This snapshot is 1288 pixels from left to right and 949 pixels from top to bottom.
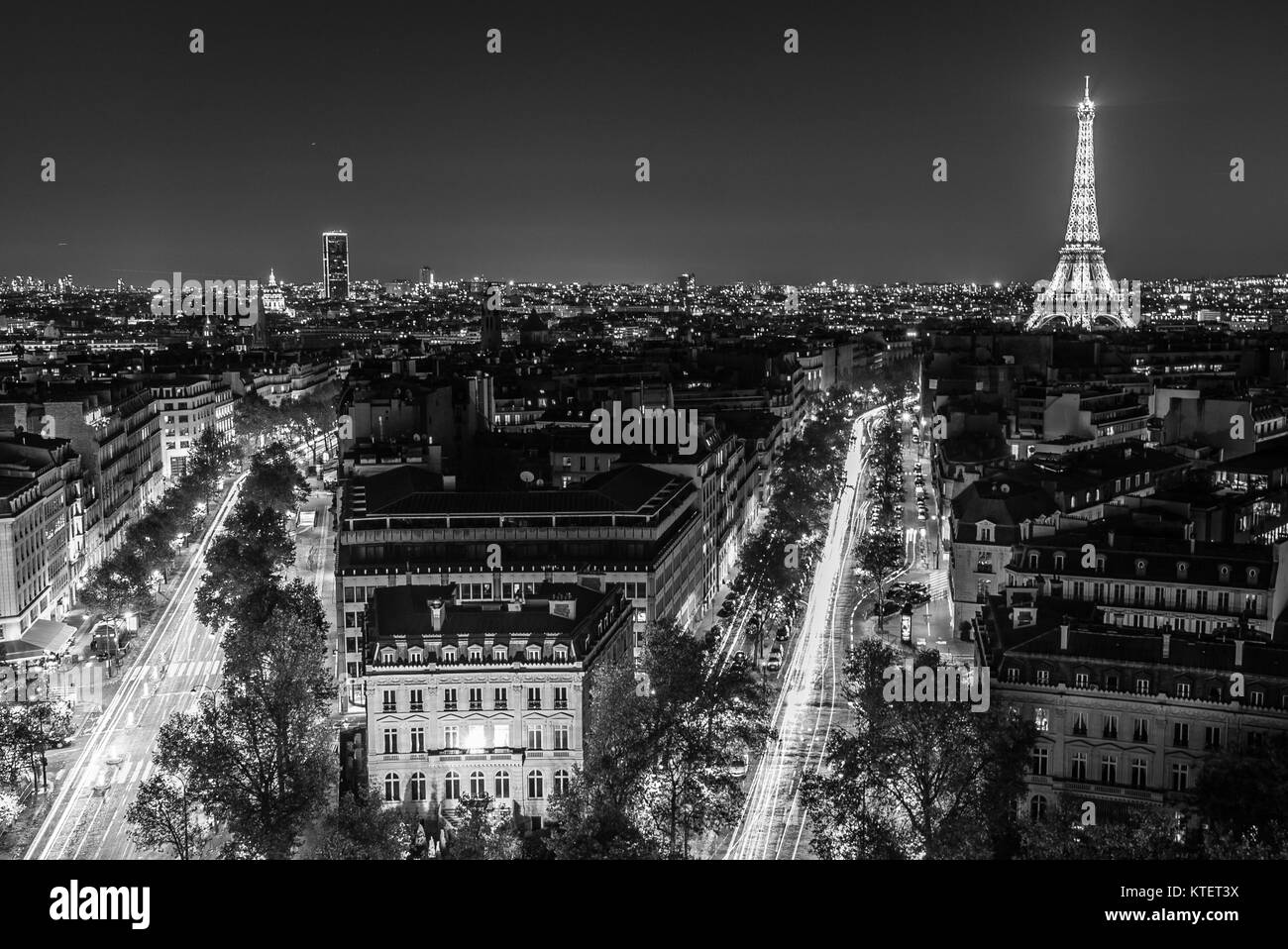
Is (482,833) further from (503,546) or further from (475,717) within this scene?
(503,546)

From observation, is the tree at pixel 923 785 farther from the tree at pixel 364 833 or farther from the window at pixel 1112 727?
the tree at pixel 364 833

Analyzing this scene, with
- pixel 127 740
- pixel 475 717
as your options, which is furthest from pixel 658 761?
pixel 127 740

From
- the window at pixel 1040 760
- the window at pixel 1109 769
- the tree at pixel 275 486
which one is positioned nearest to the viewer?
the window at pixel 1109 769

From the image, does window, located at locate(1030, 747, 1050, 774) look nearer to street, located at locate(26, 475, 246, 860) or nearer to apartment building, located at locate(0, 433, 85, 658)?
street, located at locate(26, 475, 246, 860)

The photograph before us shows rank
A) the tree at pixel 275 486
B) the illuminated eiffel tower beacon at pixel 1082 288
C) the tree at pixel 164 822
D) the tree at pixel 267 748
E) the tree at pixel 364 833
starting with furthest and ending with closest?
the illuminated eiffel tower beacon at pixel 1082 288, the tree at pixel 275 486, the tree at pixel 267 748, the tree at pixel 164 822, the tree at pixel 364 833

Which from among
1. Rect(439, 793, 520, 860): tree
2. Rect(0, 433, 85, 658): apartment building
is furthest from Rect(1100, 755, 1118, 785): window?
Rect(0, 433, 85, 658): apartment building

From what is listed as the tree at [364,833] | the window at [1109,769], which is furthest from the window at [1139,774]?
the tree at [364,833]

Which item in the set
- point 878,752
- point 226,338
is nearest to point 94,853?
point 878,752
